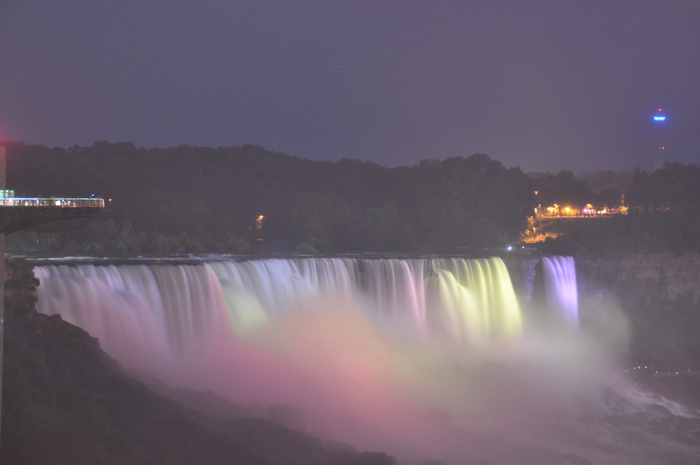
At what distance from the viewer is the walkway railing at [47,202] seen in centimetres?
1345

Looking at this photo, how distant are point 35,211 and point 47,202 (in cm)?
103

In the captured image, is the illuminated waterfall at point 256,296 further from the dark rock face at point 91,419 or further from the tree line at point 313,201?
the tree line at point 313,201

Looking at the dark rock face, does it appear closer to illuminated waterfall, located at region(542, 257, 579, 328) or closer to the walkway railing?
the walkway railing

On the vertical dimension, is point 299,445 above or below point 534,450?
above

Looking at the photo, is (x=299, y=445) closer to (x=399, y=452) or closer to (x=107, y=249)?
(x=399, y=452)

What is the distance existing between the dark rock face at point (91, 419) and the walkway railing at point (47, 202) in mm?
2871

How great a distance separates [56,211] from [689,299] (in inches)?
1352

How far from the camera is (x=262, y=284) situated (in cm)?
2614

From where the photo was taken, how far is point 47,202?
14898 millimetres

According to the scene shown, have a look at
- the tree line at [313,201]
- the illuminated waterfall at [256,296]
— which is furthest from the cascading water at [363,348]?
the tree line at [313,201]

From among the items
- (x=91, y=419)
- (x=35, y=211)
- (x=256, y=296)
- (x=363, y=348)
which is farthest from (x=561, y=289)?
(x=35, y=211)

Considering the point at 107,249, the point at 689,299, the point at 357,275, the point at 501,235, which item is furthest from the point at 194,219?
the point at 689,299

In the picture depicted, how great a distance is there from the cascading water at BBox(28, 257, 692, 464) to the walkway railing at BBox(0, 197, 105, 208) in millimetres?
4936

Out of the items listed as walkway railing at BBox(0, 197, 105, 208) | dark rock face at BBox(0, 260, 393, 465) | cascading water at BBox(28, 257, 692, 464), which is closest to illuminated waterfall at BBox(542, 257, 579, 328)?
cascading water at BBox(28, 257, 692, 464)
